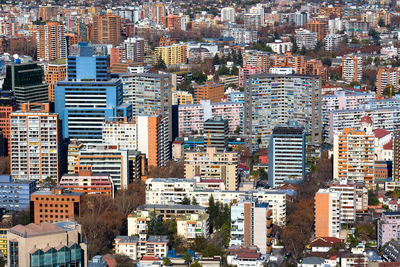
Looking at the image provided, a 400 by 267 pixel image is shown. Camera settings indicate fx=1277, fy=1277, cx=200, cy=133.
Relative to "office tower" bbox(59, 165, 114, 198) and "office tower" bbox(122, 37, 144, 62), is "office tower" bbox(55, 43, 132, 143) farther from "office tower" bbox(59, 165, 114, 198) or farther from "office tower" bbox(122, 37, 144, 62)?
"office tower" bbox(122, 37, 144, 62)

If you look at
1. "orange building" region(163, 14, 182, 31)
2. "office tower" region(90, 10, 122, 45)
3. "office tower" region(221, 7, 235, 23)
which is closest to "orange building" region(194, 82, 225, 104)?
"office tower" region(90, 10, 122, 45)

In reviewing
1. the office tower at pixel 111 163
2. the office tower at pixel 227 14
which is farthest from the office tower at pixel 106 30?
the office tower at pixel 111 163

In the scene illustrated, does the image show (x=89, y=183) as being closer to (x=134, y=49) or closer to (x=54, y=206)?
(x=54, y=206)

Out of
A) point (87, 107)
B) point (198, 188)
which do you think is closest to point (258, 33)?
point (87, 107)

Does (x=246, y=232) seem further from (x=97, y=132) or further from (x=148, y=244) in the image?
(x=97, y=132)

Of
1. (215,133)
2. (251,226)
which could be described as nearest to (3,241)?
(251,226)

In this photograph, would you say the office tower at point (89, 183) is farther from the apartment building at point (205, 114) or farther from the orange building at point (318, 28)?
the orange building at point (318, 28)

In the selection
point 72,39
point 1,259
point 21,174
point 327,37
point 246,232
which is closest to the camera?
point 1,259
